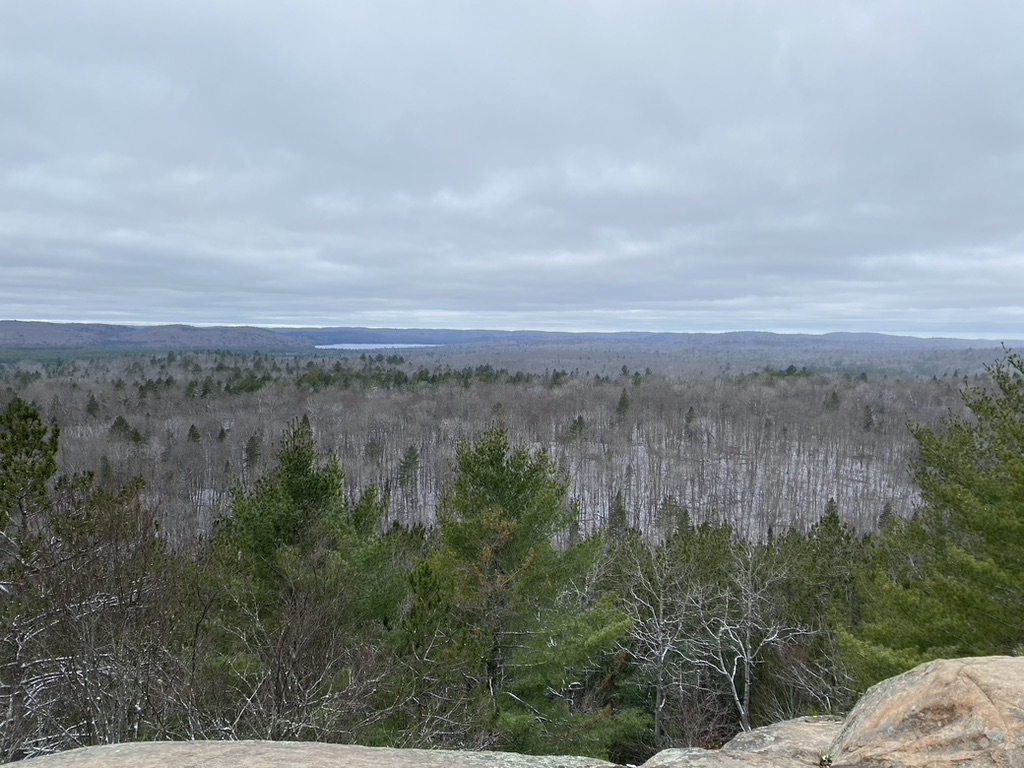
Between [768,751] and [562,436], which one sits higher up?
[768,751]

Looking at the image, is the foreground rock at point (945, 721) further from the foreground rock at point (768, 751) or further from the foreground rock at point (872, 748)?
the foreground rock at point (768, 751)

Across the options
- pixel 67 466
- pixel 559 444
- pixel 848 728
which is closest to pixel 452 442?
pixel 559 444

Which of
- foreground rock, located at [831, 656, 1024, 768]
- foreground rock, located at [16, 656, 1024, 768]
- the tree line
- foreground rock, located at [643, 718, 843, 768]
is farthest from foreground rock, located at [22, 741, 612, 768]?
the tree line

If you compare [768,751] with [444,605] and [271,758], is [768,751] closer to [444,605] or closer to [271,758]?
[271,758]

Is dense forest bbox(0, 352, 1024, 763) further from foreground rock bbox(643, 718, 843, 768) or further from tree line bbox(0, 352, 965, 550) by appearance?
tree line bbox(0, 352, 965, 550)

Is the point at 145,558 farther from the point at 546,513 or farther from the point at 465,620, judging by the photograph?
the point at 546,513

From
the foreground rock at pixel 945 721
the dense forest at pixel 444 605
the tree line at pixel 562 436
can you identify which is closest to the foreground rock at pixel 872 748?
the foreground rock at pixel 945 721

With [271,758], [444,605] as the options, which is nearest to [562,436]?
[444,605]

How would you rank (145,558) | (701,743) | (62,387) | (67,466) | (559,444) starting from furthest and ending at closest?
1. (62,387)
2. (559,444)
3. (67,466)
4. (701,743)
5. (145,558)
